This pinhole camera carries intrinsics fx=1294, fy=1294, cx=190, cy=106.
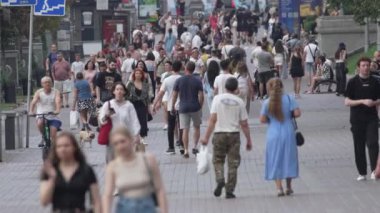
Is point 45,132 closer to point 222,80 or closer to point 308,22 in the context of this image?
point 222,80

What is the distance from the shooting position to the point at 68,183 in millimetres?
10086

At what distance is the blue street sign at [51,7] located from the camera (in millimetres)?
26188

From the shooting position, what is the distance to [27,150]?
984 inches

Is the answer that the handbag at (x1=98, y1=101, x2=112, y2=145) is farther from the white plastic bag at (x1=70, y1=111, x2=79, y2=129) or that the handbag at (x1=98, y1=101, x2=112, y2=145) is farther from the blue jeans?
the white plastic bag at (x1=70, y1=111, x2=79, y2=129)

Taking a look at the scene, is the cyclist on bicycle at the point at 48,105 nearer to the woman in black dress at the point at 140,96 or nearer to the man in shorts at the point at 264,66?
the woman in black dress at the point at 140,96

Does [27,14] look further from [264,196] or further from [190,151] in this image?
[264,196]

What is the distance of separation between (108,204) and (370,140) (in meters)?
7.72

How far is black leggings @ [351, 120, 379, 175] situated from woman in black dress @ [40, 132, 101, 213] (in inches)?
310

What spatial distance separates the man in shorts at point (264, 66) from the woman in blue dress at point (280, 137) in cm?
1714

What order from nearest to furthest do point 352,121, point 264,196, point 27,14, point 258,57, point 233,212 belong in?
1. point 233,212
2. point 264,196
3. point 352,121
4. point 258,57
5. point 27,14

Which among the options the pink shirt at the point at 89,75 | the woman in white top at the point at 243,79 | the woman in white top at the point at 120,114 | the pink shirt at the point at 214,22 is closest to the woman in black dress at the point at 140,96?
the woman in white top at the point at 243,79

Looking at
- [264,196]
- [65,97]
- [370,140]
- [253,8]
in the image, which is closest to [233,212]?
[264,196]

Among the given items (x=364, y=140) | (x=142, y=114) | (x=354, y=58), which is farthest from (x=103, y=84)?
(x=354, y=58)

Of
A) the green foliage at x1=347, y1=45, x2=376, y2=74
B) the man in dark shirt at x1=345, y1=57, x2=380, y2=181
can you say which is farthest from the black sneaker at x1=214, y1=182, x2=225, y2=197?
the green foliage at x1=347, y1=45, x2=376, y2=74
